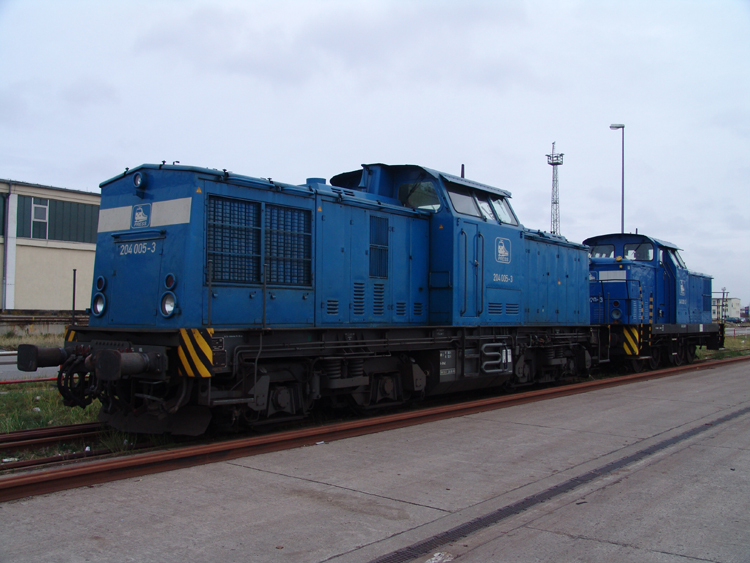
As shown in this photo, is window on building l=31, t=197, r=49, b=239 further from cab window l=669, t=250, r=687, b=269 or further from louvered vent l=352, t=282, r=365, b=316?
cab window l=669, t=250, r=687, b=269

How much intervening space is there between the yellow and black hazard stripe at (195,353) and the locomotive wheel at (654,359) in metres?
14.4

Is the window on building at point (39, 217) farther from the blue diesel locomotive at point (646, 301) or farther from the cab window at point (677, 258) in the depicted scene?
the cab window at point (677, 258)

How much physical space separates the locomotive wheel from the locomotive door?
9.46 metres

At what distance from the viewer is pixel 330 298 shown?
26.7 ft

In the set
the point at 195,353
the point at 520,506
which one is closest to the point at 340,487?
the point at 520,506

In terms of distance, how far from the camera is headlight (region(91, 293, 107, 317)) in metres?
7.40

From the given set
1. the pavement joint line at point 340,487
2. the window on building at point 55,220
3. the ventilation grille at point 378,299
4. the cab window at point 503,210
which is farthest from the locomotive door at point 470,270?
the window on building at point 55,220

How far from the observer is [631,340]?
15.9m

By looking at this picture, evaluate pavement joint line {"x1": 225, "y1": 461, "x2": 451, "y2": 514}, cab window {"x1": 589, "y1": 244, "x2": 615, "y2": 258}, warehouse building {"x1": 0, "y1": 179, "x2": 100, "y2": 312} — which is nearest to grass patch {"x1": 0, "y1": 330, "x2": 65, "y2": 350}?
warehouse building {"x1": 0, "y1": 179, "x2": 100, "y2": 312}

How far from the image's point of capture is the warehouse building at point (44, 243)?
25.4 meters

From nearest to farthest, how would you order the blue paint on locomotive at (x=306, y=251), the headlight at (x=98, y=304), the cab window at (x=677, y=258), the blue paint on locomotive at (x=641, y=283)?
1. the blue paint on locomotive at (x=306, y=251)
2. the headlight at (x=98, y=304)
3. the blue paint on locomotive at (x=641, y=283)
4. the cab window at (x=677, y=258)

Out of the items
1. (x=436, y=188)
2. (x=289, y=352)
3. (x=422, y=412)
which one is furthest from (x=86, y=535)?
(x=436, y=188)

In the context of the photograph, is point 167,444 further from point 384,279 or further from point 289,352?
point 384,279

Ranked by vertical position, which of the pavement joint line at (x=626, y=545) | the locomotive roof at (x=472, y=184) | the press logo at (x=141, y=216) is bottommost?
the pavement joint line at (x=626, y=545)
